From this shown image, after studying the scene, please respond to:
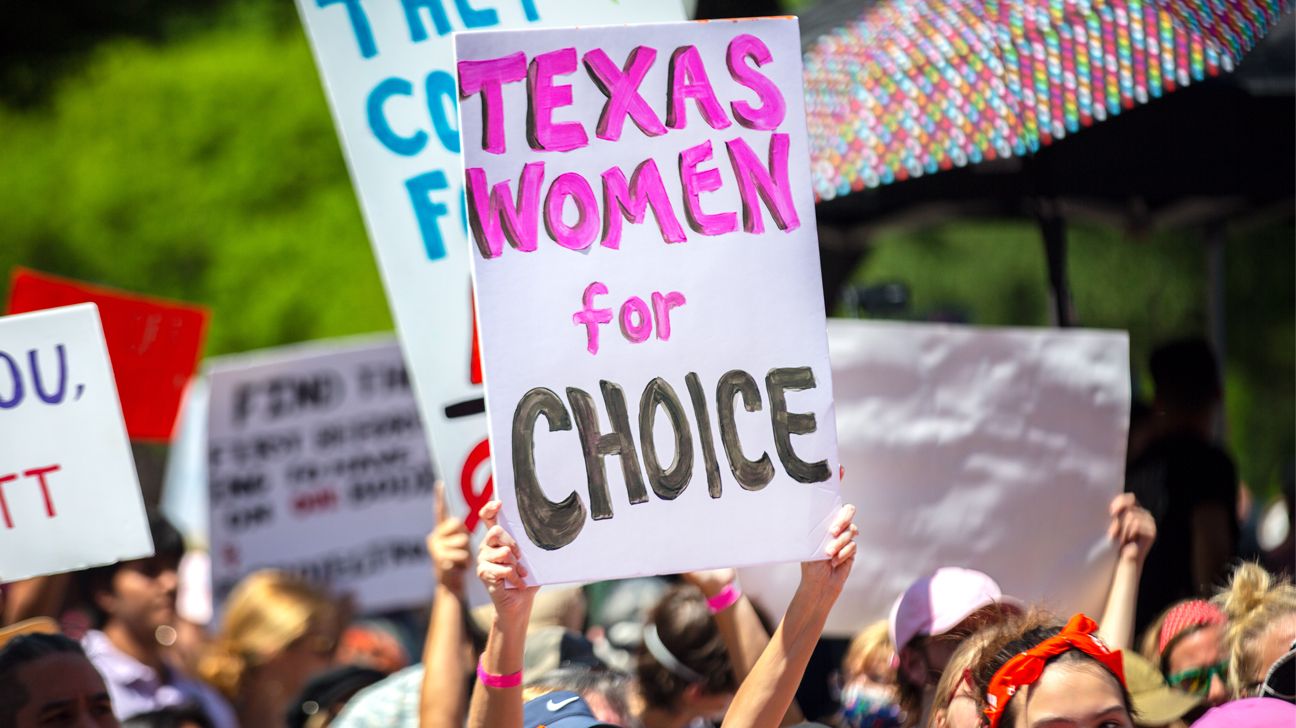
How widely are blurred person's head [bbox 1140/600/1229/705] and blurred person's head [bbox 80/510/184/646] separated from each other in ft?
9.49

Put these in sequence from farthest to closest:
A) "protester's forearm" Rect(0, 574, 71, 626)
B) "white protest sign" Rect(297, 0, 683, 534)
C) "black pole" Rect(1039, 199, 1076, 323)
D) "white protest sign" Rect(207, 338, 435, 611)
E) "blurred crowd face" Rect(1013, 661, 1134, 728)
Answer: "white protest sign" Rect(207, 338, 435, 611)
"black pole" Rect(1039, 199, 1076, 323)
"protester's forearm" Rect(0, 574, 71, 626)
"white protest sign" Rect(297, 0, 683, 534)
"blurred crowd face" Rect(1013, 661, 1134, 728)

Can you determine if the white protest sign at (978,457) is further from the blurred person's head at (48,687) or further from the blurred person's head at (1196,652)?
the blurred person's head at (48,687)

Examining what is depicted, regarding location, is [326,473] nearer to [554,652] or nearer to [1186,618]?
[554,652]

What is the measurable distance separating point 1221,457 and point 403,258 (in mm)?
2220

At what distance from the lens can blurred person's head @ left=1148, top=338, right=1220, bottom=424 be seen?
13.4ft

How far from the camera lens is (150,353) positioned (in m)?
4.52

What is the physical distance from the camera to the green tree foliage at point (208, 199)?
783 inches

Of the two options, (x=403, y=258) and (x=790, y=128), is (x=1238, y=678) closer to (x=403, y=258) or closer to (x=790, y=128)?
(x=790, y=128)

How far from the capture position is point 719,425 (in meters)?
2.53

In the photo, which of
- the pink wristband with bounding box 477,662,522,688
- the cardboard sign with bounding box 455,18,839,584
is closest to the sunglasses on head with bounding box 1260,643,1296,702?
the cardboard sign with bounding box 455,18,839,584

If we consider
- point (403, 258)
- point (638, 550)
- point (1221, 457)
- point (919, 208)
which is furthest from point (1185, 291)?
point (638, 550)

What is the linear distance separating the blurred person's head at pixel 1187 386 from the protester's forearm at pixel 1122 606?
1089 millimetres

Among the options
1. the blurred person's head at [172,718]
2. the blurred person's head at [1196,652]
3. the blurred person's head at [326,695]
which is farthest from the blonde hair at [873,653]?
the blurred person's head at [172,718]

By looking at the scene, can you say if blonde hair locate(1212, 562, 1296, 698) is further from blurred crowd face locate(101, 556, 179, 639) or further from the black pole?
blurred crowd face locate(101, 556, 179, 639)
